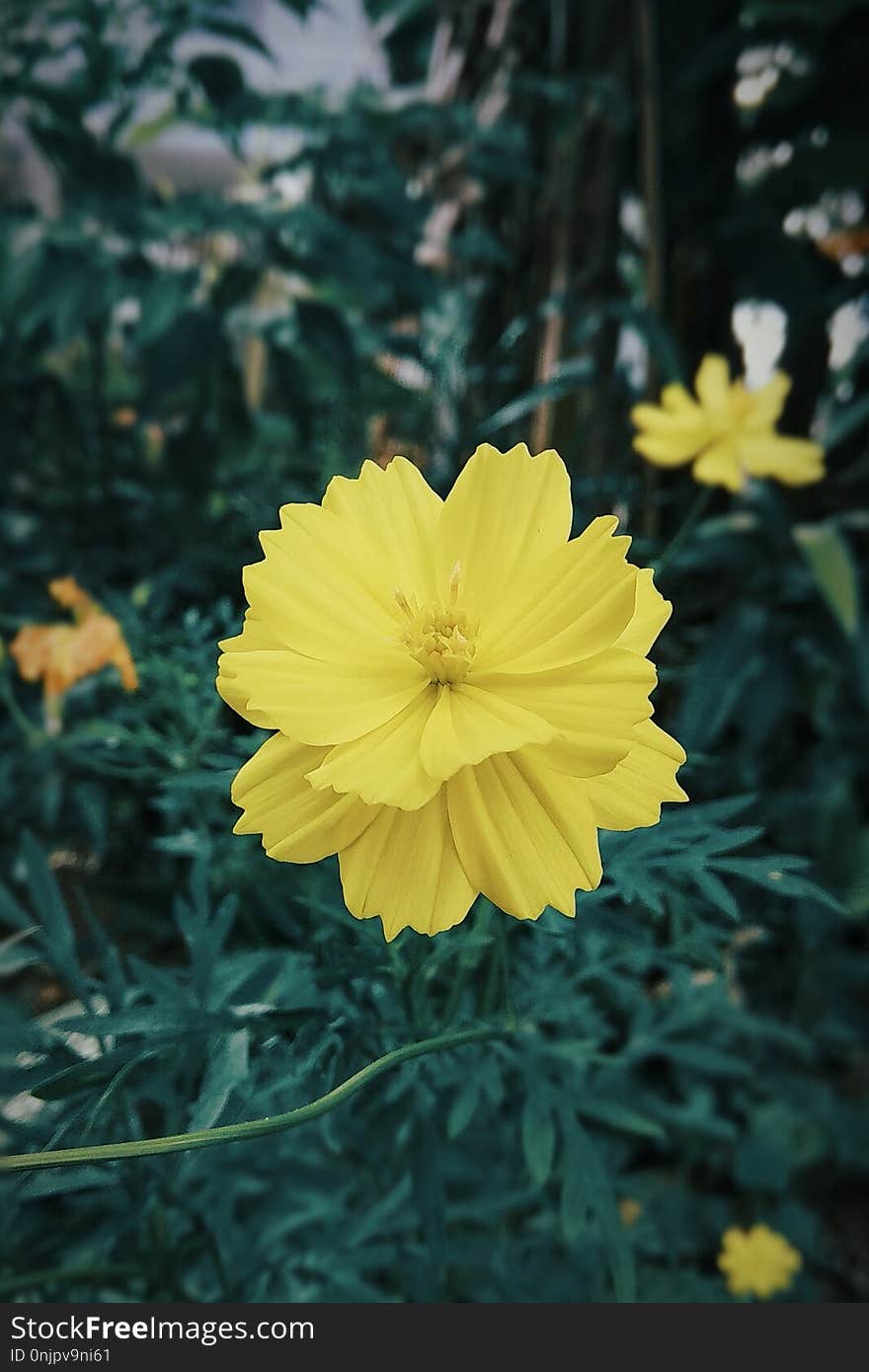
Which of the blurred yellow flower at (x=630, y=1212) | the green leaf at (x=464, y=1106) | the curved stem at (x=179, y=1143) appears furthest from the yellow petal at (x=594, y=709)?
the blurred yellow flower at (x=630, y=1212)

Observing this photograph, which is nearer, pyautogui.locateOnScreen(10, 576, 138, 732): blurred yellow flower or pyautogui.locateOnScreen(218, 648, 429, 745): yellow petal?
pyautogui.locateOnScreen(218, 648, 429, 745): yellow petal

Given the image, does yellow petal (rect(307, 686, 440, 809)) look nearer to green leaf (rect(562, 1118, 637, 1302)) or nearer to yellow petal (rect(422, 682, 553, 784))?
yellow petal (rect(422, 682, 553, 784))

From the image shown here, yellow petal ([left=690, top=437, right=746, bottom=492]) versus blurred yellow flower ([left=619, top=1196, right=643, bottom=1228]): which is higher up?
yellow petal ([left=690, top=437, right=746, bottom=492])

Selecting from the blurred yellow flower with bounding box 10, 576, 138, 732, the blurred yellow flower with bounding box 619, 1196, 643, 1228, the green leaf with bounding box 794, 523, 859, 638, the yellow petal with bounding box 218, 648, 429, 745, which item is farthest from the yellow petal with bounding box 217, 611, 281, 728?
the green leaf with bounding box 794, 523, 859, 638

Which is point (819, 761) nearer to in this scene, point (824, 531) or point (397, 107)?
point (824, 531)

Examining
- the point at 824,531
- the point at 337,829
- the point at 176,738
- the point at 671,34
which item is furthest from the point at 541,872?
the point at 671,34

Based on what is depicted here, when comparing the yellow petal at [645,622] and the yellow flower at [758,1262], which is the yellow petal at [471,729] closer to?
the yellow petal at [645,622]
